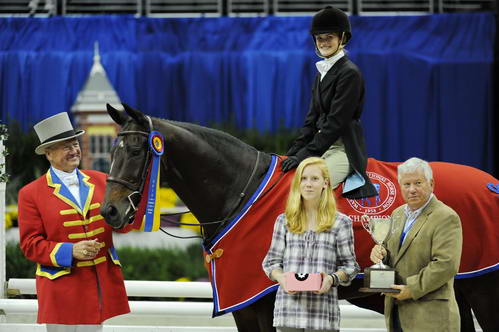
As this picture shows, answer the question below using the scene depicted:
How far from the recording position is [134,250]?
9.19 m

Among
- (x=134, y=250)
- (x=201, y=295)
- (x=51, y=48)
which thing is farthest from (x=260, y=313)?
(x=51, y=48)

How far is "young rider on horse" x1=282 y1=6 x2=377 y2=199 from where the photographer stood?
380 cm

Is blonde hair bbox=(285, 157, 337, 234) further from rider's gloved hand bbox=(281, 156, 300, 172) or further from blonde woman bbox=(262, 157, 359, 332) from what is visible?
rider's gloved hand bbox=(281, 156, 300, 172)

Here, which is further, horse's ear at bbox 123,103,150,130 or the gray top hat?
the gray top hat

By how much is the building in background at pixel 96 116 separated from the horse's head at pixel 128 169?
6.78 m

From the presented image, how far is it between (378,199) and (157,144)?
1.18 m

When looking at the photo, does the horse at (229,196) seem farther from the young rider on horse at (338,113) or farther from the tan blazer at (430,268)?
the tan blazer at (430,268)

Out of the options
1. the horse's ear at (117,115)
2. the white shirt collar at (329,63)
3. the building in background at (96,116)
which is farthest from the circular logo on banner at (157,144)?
the building in background at (96,116)

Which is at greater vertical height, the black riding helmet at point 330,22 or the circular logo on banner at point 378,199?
the black riding helmet at point 330,22

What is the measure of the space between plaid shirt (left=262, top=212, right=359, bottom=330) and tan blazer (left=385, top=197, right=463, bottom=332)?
246 millimetres

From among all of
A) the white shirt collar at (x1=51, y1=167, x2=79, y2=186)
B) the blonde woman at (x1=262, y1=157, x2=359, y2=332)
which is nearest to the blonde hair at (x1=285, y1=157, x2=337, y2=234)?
the blonde woman at (x1=262, y1=157, x2=359, y2=332)

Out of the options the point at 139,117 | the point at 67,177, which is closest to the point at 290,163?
the point at 139,117

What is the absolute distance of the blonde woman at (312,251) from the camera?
307 centimetres

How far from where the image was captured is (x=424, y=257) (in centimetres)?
315
